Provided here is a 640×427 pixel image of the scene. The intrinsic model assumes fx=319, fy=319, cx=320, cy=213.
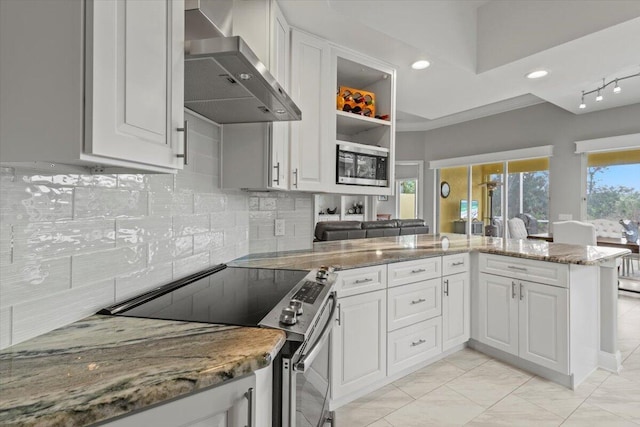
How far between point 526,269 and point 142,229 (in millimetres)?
2547

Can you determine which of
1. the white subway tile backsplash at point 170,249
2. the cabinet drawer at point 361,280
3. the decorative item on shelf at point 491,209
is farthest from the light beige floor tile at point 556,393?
the decorative item on shelf at point 491,209

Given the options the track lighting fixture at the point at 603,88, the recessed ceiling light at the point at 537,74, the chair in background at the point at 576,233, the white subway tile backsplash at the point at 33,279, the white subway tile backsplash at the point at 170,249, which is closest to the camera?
the white subway tile backsplash at the point at 33,279

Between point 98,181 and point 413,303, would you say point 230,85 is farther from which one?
point 413,303

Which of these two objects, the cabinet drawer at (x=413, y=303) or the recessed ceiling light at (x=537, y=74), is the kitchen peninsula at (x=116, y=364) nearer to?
the cabinet drawer at (x=413, y=303)

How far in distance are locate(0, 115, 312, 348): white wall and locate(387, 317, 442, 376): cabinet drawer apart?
133cm

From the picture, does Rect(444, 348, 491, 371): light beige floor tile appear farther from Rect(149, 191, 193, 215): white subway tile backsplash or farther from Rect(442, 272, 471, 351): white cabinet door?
Rect(149, 191, 193, 215): white subway tile backsplash

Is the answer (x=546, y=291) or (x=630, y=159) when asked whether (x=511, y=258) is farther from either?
(x=630, y=159)

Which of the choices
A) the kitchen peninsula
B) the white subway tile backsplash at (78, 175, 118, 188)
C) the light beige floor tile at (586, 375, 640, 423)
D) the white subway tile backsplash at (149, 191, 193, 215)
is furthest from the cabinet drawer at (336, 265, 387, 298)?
the light beige floor tile at (586, 375, 640, 423)

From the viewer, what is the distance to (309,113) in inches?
89.0

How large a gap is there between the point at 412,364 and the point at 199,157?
2.02m

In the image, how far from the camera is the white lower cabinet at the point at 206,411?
651 mm

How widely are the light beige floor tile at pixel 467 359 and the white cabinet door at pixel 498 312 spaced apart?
14 centimetres

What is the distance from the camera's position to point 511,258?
2.47 meters

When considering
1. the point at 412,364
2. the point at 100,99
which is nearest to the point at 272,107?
the point at 100,99
